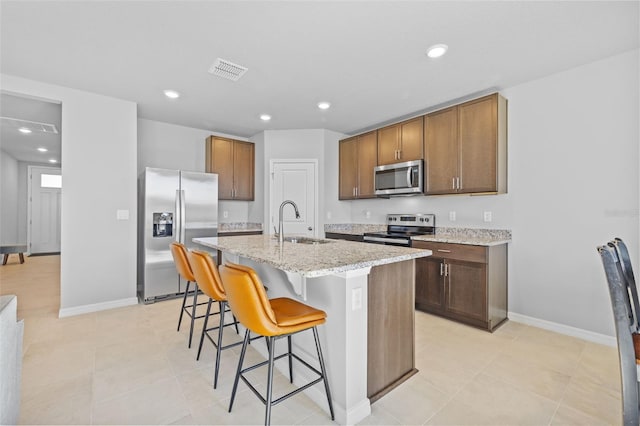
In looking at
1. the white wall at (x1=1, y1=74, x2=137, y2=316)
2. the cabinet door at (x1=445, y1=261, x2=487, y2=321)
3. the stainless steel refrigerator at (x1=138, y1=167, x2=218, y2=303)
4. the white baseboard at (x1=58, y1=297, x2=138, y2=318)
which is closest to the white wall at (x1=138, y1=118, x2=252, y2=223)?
the stainless steel refrigerator at (x1=138, y1=167, x2=218, y2=303)

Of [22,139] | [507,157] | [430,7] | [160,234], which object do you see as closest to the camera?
[430,7]

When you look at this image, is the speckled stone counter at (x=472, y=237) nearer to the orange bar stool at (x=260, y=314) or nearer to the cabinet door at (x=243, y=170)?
the orange bar stool at (x=260, y=314)

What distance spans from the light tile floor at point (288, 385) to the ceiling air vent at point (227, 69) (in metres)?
2.54

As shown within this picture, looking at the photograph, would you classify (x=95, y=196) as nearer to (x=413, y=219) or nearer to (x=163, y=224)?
(x=163, y=224)

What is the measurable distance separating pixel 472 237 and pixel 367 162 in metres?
1.82

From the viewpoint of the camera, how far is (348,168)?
188 inches

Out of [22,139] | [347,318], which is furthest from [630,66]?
[22,139]

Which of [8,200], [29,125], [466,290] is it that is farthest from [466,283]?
[8,200]

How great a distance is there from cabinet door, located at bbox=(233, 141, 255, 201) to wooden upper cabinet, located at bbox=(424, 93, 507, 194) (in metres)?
2.93

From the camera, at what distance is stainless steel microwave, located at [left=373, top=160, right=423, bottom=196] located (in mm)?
3650

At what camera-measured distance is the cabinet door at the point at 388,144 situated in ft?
13.1

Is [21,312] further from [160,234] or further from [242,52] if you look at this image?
[242,52]

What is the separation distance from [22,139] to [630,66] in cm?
872

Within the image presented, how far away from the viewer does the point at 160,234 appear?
3812mm
